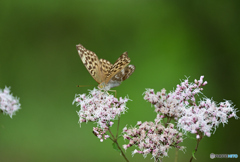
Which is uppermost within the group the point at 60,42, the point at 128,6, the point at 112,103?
the point at 128,6

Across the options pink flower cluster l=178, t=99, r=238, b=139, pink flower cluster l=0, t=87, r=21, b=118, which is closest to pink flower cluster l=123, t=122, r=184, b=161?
pink flower cluster l=178, t=99, r=238, b=139

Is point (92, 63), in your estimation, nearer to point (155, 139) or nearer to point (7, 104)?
point (7, 104)

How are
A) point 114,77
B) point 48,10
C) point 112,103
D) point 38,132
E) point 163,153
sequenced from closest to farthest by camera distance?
point 163,153 < point 112,103 < point 114,77 < point 38,132 < point 48,10

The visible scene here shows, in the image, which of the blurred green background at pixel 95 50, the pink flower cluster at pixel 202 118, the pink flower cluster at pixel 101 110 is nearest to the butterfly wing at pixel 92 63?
the pink flower cluster at pixel 101 110

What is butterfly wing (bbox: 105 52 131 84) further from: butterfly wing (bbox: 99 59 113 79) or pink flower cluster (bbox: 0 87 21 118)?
pink flower cluster (bbox: 0 87 21 118)

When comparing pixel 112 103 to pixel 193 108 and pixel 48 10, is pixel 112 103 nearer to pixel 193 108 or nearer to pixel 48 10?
pixel 193 108

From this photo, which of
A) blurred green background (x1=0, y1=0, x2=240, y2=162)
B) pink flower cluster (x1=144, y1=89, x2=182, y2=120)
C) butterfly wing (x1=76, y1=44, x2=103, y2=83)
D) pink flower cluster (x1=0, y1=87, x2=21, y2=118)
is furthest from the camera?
blurred green background (x1=0, y1=0, x2=240, y2=162)

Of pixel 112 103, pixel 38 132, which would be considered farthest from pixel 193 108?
pixel 38 132
